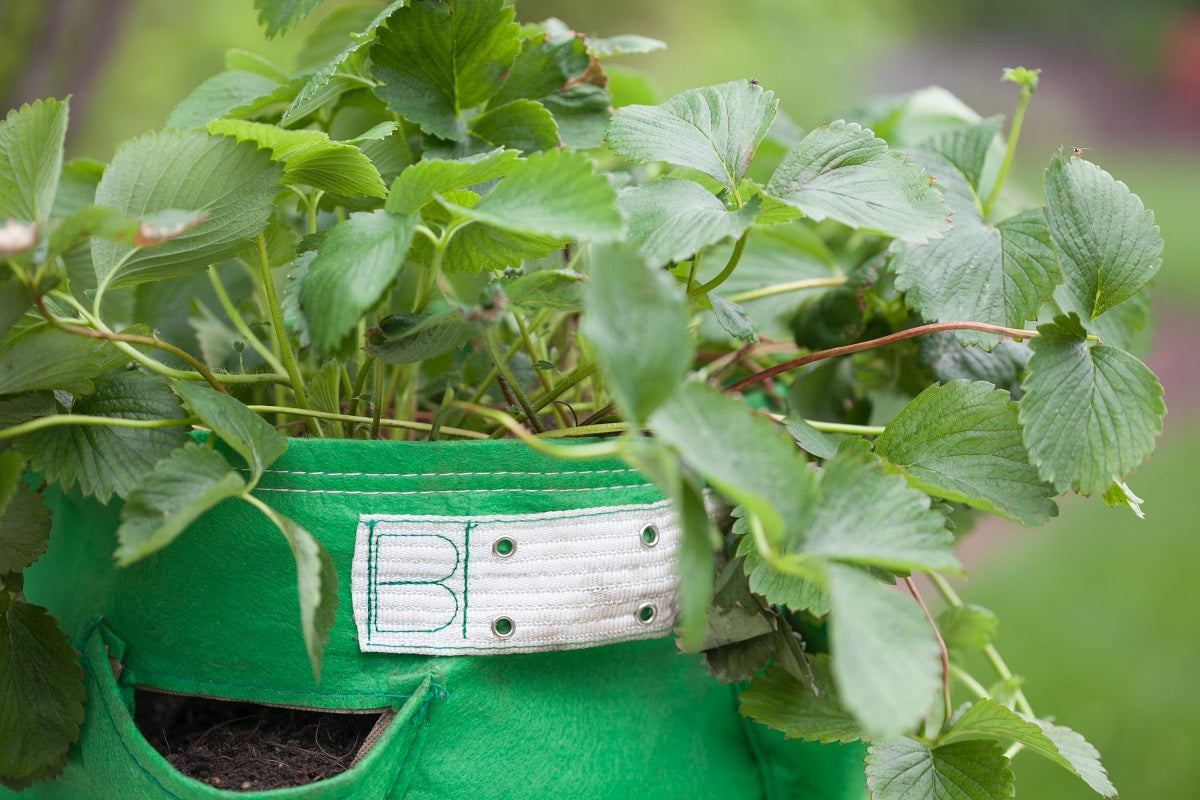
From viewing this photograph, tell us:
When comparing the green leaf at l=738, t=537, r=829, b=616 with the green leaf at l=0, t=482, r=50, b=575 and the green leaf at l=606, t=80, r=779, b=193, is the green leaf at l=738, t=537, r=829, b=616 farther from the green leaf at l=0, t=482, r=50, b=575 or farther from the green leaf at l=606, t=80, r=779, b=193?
the green leaf at l=0, t=482, r=50, b=575

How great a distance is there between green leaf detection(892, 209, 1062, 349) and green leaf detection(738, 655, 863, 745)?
0.46 ft

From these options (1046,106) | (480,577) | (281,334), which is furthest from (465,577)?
(1046,106)

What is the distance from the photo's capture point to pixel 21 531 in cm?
32

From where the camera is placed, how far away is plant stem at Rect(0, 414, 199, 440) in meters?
0.29

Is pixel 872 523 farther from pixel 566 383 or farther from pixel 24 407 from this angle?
pixel 24 407

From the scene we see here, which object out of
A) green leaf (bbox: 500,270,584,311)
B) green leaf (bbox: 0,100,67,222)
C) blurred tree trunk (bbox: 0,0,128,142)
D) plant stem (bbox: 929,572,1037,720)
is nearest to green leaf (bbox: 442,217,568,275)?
green leaf (bbox: 500,270,584,311)

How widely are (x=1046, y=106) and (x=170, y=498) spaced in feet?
16.8

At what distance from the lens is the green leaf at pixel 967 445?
12.6 inches

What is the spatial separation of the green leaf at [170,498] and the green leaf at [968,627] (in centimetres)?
30

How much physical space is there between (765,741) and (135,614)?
24 centimetres

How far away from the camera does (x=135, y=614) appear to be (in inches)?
13.4

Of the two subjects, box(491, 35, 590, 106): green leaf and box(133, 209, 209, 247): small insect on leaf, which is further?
box(491, 35, 590, 106): green leaf

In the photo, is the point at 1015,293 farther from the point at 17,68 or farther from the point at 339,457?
the point at 17,68

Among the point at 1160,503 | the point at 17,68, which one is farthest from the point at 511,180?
the point at 1160,503
